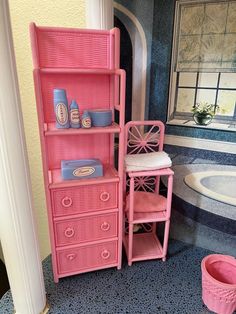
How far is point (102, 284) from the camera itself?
5.28 feet

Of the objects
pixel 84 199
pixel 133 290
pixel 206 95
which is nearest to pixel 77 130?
pixel 84 199

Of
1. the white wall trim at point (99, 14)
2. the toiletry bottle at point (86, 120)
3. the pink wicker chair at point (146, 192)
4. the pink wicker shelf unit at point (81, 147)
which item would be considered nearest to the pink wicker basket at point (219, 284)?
the pink wicker chair at point (146, 192)

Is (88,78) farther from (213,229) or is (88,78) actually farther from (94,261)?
(213,229)

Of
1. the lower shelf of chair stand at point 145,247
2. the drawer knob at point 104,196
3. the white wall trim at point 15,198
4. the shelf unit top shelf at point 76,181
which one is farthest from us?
the lower shelf of chair stand at point 145,247

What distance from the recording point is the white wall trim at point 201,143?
5.41 feet

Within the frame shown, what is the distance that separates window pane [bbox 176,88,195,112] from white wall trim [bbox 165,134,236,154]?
20 centimetres

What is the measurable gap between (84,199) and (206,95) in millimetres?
1061

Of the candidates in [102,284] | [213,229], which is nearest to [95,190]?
[102,284]

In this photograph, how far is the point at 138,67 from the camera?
1.72 m

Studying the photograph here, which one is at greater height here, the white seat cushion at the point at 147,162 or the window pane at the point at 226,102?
the window pane at the point at 226,102

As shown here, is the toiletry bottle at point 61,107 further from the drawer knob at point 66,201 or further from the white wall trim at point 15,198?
the drawer knob at point 66,201

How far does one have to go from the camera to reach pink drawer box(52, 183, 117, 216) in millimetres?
1453

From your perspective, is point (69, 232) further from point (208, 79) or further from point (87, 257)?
point (208, 79)

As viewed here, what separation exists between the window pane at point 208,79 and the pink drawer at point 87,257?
1.21 metres
